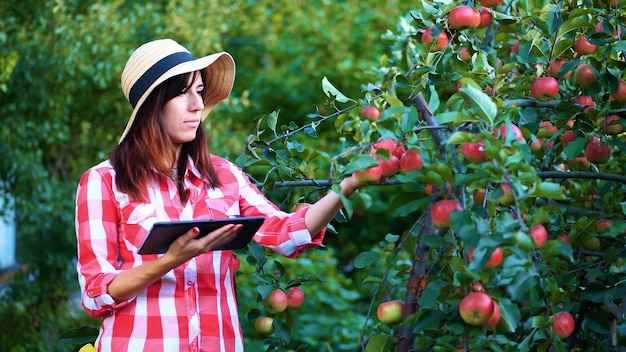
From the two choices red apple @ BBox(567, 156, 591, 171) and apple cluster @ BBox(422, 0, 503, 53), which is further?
red apple @ BBox(567, 156, 591, 171)

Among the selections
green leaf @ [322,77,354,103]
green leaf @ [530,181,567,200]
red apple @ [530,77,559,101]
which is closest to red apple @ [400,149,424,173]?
green leaf @ [530,181,567,200]

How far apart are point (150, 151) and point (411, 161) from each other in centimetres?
60

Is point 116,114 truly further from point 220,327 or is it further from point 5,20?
point 220,327

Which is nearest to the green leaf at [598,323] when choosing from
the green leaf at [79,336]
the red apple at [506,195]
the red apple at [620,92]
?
the red apple at [620,92]

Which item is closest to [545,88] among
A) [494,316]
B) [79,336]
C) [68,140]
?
[494,316]

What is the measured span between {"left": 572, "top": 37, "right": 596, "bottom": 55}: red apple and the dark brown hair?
0.89 m

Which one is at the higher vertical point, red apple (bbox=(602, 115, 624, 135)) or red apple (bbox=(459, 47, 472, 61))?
red apple (bbox=(459, 47, 472, 61))

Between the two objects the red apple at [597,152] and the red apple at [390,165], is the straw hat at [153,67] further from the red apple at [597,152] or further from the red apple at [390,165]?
the red apple at [597,152]

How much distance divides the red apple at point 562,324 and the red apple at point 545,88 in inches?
21.4

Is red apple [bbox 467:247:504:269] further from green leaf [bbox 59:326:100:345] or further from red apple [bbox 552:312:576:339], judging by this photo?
green leaf [bbox 59:326:100:345]

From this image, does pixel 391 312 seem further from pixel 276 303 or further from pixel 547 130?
pixel 547 130

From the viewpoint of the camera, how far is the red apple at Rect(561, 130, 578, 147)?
7.11ft

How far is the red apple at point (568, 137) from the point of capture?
7.11ft

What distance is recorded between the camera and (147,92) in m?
1.93
